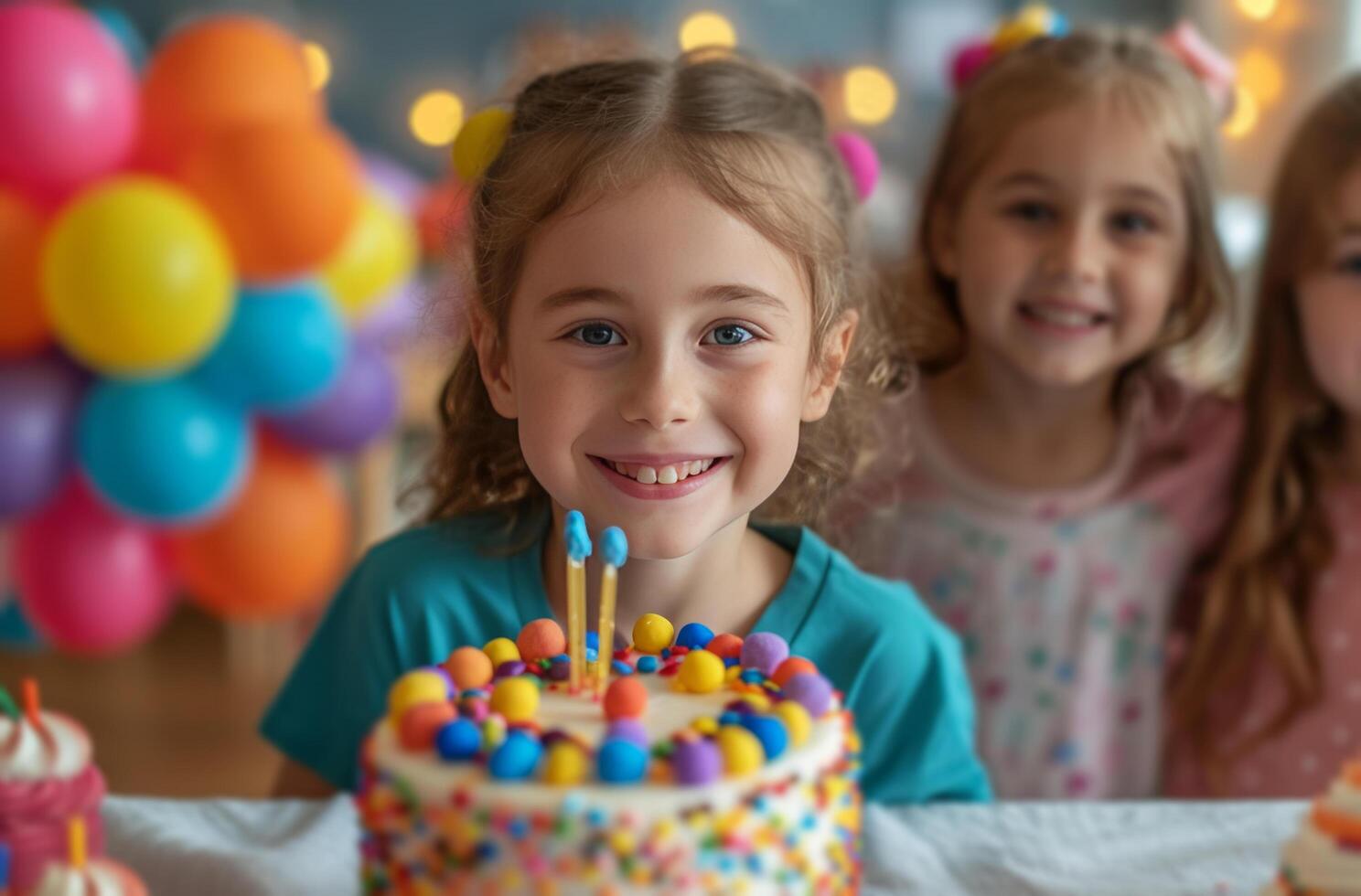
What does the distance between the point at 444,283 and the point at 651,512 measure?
32cm

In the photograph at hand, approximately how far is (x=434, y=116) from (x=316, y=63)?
760mm

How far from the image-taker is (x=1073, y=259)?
145cm

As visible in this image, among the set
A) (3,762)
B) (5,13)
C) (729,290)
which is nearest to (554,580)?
(729,290)

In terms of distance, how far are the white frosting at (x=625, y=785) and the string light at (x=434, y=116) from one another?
12.1 ft

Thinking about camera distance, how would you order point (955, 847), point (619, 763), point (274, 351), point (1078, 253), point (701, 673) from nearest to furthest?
point (619, 763), point (701, 673), point (955, 847), point (1078, 253), point (274, 351)

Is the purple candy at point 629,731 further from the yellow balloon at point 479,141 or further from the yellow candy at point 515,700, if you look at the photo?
the yellow balloon at point 479,141

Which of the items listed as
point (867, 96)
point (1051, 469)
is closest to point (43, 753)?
point (1051, 469)

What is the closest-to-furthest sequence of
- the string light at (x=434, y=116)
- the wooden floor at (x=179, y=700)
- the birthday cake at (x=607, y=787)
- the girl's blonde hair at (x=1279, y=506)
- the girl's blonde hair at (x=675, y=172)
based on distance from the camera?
the birthday cake at (x=607, y=787), the girl's blonde hair at (x=675, y=172), the girl's blonde hair at (x=1279, y=506), the wooden floor at (x=179, y=700), the string light at (x=434, y=116)

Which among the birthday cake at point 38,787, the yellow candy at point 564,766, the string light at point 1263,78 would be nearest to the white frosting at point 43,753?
the birthday cake at point 38,787

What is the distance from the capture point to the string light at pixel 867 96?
13.7 ft

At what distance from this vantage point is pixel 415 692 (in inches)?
27.2

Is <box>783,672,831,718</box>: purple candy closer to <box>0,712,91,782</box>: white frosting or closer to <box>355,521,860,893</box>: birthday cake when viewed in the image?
<box>355,521,860,893</box>: birthday cake

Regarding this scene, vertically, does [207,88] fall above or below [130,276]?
above

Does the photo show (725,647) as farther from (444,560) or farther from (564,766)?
(444,560)
